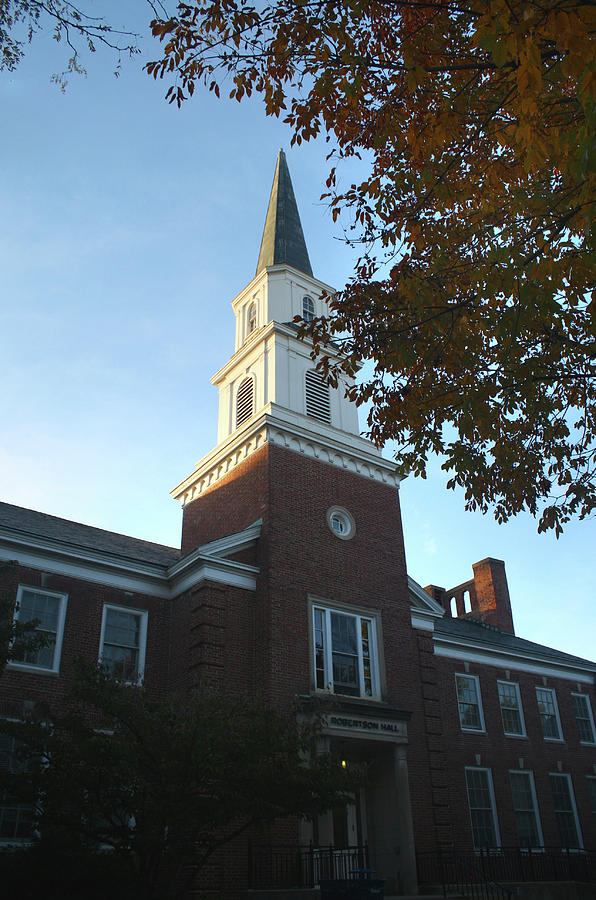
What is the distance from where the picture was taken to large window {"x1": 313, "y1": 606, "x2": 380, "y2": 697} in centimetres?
1911

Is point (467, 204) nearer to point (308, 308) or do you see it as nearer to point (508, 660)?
point (308, 308)

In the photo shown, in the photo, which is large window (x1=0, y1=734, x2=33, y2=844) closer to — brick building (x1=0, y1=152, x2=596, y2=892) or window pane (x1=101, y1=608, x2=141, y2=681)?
brick building (x1=0, y1=152, x2=596, y2=892)

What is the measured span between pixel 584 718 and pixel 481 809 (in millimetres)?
7808

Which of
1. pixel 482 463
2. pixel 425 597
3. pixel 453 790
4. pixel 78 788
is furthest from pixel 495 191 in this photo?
pixel 453 790

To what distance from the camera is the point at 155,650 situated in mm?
19031

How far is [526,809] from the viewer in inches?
963

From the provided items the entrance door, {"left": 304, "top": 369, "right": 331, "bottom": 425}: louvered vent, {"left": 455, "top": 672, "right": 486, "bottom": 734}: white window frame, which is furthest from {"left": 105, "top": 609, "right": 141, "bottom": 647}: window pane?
{"left": 455, "top": 672, "right": 486, "bottom": 734}: white window frame

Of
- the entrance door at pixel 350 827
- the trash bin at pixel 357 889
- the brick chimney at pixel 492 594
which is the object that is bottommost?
the trash bin at pixel 357 889

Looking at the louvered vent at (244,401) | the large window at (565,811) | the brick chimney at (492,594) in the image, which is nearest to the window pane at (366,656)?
the louvered vent at (244,401)

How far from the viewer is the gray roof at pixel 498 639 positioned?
26756 millimetres

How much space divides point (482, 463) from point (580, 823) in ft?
68.1

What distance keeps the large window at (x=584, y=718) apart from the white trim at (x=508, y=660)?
0.71m

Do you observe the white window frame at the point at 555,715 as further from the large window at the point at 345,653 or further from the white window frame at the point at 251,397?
the white window frame at the point at 251,397

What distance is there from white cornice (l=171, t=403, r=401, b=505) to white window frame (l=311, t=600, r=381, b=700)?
4.35m
